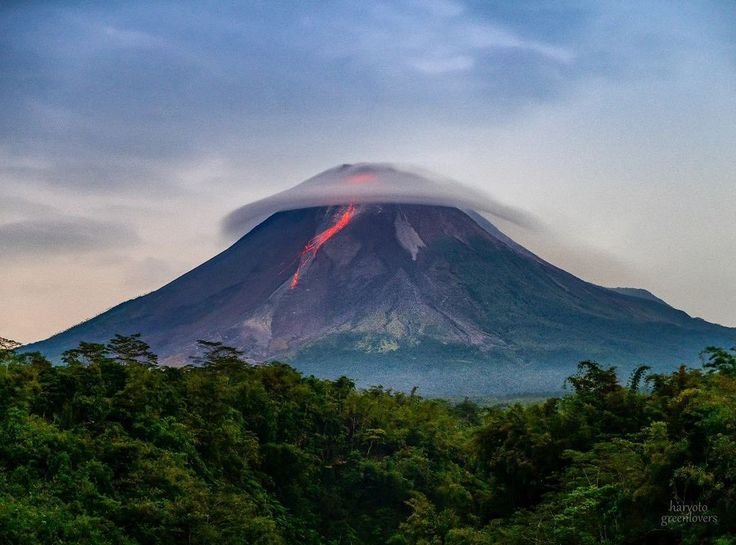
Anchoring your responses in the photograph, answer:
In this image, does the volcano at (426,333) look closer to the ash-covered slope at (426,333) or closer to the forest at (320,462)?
the ash-covered slope at (426,333)

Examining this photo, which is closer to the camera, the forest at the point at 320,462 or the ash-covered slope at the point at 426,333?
the forest at the point at 320,462

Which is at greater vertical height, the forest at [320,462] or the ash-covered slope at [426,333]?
the ash-covered slope at [426,333]

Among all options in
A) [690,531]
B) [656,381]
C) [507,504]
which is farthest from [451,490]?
[690,531]

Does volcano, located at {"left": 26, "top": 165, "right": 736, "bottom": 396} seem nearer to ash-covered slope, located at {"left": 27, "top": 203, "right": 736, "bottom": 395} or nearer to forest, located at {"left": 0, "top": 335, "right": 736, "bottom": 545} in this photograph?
ash-covered slope, located at {"left": 27, "top": 203, "right": 736, "bottom": 395}

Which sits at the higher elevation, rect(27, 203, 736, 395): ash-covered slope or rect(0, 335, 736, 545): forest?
rect(27, 203, 736, 395): ash-covered slope

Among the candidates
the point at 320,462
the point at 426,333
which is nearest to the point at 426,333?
the point at 426,333

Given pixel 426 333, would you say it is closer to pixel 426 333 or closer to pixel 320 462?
pixel 426 333

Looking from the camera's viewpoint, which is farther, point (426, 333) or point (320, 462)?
point (426, 333)

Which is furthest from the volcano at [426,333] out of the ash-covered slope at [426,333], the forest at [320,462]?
the forest at [320,462]

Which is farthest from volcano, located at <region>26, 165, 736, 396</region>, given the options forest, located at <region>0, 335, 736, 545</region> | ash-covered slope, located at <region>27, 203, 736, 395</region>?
forest, located at <region>0, 335, 736, 545</region>
